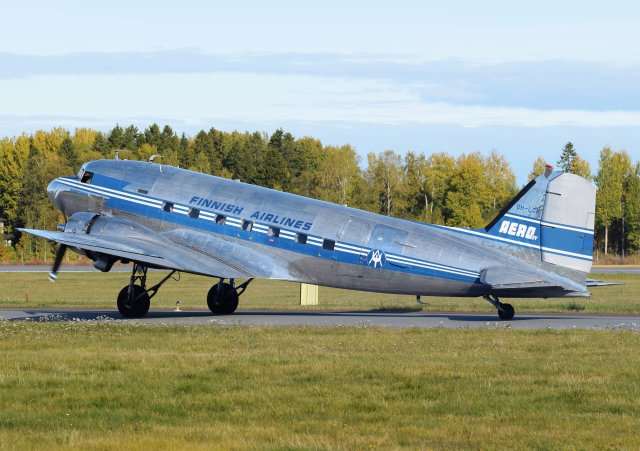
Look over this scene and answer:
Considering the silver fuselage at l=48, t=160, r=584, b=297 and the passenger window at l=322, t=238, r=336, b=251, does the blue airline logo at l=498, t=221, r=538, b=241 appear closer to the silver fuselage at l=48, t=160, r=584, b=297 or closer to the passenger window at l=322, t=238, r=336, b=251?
the silver fuselage at l=48, t=160, r=584, b=297

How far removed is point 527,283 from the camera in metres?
28.3

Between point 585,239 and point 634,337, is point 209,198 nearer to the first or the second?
point 585,239

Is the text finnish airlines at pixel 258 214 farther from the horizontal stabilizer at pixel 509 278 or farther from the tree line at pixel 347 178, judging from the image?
the tree line at pixel 347 178

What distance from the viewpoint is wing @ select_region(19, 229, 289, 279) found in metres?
31.0

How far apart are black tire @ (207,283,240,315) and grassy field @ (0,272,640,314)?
700 centimetres

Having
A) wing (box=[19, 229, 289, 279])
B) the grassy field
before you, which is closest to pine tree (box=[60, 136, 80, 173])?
the grassy field

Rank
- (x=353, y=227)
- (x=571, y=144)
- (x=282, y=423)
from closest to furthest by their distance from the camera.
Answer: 1. (x=282, y=423)
2. (x=353, y=227)
3. (x=571, y=144)

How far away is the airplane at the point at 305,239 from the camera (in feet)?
95.7

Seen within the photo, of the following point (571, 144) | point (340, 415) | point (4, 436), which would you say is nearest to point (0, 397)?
point (4, 436)

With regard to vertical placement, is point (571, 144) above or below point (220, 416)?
above

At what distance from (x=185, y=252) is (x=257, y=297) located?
23268 millimetres

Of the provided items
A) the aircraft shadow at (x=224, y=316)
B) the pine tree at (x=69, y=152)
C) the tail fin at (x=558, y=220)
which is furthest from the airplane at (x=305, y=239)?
the pine tree at (x=69, y=152)

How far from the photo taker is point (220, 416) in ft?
52.1

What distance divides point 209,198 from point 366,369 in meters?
14.7
